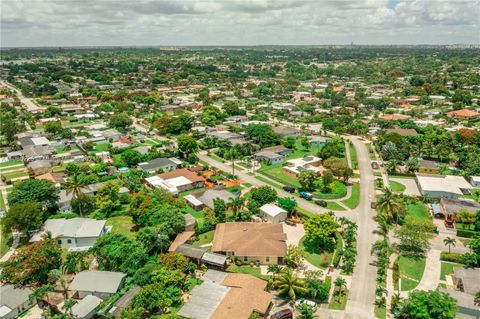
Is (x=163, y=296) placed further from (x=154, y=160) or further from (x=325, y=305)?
(x=154, y=160)

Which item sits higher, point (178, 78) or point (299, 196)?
point (178, 78)

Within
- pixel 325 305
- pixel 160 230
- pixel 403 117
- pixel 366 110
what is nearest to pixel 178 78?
pixel 366 110

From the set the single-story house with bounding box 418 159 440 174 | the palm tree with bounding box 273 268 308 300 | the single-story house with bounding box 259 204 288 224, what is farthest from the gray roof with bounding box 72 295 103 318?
the single-story house with bounding box 418 159 440 174

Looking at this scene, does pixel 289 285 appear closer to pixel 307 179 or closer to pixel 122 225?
pixel 122 225

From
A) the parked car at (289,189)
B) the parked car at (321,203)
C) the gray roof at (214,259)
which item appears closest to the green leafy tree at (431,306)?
the gray roof at (214,259)

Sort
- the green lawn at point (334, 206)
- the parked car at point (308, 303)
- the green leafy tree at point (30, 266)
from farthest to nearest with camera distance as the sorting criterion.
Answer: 1. the green lawn at point (334, 206)
2. the green leafy tree at point (30, 266)
3. the parked car at point (308, 303)

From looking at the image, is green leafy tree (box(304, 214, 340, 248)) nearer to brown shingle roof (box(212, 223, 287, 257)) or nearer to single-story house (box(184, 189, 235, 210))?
brown shingle roof (box(212, 223, 287, 257))

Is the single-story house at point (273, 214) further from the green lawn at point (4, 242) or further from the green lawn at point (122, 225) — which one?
the green lawn at point (4, 242)
